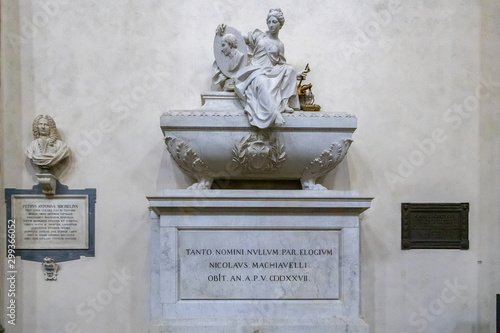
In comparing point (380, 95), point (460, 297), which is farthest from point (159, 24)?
point (460, 297)

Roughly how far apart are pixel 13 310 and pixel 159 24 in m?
2.46

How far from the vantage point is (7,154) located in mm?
3650

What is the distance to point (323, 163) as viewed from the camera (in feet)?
10.6

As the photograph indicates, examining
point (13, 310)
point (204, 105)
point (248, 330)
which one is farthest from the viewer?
point (13, 310)

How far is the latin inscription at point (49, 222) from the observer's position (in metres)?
3.61

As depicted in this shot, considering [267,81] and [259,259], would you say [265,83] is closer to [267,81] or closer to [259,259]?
[267,81]

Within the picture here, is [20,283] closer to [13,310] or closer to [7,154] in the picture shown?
[13,310]

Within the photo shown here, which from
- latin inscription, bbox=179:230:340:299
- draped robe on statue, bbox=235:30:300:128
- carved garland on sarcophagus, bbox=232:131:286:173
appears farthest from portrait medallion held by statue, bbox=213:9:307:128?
latin inscription, bbox=179:230:340:299

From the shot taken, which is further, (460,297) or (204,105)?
(460,297)

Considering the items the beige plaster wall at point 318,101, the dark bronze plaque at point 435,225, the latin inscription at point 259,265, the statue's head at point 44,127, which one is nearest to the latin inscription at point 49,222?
the beige plaster wall at point 318,101

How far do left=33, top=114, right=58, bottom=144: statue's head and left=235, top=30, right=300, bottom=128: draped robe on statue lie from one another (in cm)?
145

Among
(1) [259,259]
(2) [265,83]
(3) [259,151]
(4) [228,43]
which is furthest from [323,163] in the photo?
(4) [228,43]

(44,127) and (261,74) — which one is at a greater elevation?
(261,74)

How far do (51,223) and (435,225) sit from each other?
9.70 ft
